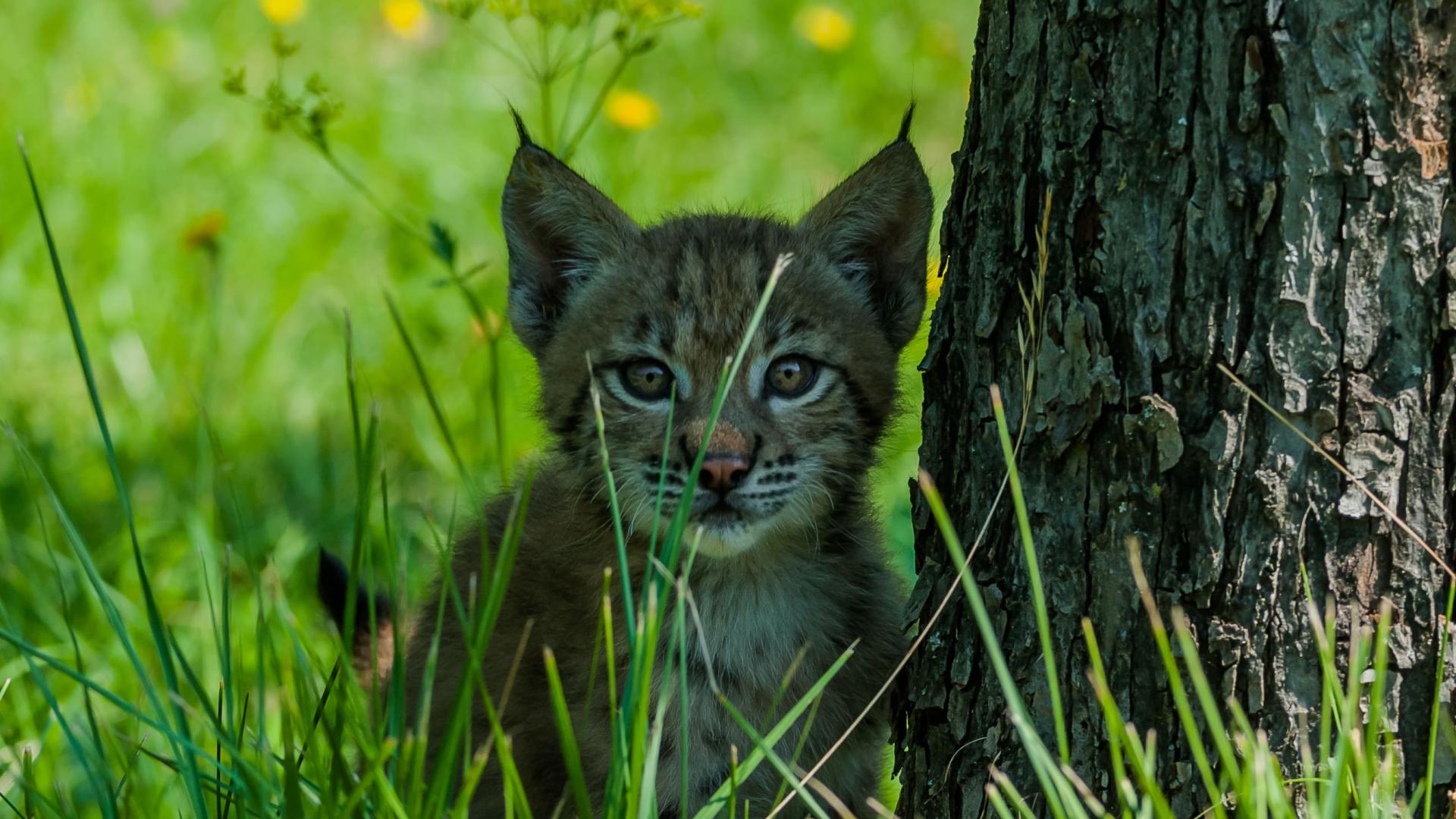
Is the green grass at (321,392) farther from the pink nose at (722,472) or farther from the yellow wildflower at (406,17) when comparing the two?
the pink nose at (722,472)

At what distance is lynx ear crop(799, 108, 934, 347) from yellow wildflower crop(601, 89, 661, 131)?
2700mm

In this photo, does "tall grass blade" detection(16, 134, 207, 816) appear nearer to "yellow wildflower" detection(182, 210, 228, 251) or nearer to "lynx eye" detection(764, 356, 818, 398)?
"lynx eye" detection(764, 356, 818, 398)

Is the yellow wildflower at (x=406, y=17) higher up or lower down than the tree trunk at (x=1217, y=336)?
higher up

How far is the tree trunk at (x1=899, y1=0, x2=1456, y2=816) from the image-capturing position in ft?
8.02

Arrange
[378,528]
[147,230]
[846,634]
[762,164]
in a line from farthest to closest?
1. [762,164]
2. [147,230]
3. [378,528]
4. [846,634]

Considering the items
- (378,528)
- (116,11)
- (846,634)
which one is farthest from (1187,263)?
(116,11)

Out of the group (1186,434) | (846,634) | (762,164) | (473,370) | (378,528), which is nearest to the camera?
(1186,434)

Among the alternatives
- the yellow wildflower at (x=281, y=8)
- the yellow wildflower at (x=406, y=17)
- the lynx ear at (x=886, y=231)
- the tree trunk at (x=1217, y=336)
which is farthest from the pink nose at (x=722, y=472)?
the yellow wildflower at (x=406, y=17)

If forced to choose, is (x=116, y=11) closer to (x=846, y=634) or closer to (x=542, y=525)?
(x=542, y=525)

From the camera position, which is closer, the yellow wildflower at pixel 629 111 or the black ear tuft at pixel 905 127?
the black ear tuft at pixel 905 127

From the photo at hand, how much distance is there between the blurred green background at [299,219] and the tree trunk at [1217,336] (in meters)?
1.06

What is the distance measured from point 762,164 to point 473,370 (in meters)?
2.02

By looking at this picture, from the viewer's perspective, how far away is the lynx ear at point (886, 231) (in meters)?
3.60

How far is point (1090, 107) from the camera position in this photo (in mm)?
2654
